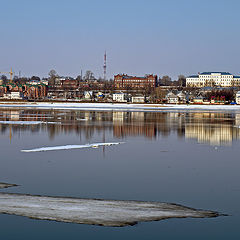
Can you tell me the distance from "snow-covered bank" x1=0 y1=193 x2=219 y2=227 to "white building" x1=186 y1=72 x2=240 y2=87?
173900mm

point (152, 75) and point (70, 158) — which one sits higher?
point (152, 75)

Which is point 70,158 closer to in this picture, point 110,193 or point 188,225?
point 110,193

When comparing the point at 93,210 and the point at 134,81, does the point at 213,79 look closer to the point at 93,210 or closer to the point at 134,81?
the point at 134,81

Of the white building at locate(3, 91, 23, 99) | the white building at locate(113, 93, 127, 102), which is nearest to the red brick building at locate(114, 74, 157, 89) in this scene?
the white building at locate(3, 91, 23, 99)

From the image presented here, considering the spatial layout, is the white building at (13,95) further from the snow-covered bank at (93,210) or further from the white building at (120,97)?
the snow-covered bank at (93,210)

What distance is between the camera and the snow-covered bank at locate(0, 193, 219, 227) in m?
7.06

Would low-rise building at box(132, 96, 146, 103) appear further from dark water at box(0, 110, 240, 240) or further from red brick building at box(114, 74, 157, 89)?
dark water at box(0, 110, 240, 240)

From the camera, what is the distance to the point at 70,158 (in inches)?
524

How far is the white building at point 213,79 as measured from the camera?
179500 millimetres

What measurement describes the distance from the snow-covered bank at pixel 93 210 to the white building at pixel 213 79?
173900 mm

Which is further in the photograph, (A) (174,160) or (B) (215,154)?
(B) (215,154)

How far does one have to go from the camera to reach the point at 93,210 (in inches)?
291

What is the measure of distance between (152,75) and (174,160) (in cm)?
16948

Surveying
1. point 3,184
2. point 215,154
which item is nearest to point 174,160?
point 215,154
